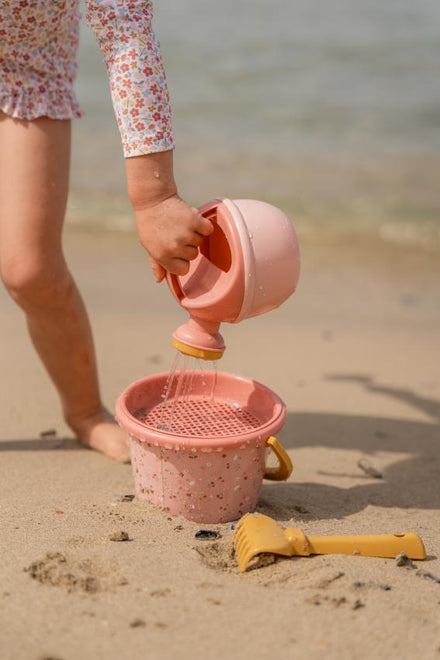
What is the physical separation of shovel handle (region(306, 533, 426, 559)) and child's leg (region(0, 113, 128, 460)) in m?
0.86

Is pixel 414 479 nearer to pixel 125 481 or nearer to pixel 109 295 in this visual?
pixel 125 481

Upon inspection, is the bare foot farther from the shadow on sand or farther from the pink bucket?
the shadow on sand

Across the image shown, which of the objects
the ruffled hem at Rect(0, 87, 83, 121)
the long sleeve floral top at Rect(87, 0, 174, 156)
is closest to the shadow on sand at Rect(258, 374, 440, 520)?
the long sleeve floral top at Rect(87, 0, 174, 156)

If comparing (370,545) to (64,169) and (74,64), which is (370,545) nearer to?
(64,169)

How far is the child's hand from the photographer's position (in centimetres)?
206

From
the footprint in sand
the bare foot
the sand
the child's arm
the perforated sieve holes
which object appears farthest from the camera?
the bare foot

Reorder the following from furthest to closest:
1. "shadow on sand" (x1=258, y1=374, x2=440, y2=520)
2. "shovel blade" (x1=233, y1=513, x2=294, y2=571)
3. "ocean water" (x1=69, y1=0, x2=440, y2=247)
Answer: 1. "ocean water" (x1=69, y1=0, x2=440, y2=247)
2. "shadow on sand" (x1=258, y1=374, x2=440, y2=520)
3. "shovel blade" (x1=233, y1=513, x2=294, y2=571)

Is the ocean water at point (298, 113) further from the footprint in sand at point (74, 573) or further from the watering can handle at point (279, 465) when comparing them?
the footprint in sand at point (74, 573)

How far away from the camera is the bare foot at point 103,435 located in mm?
2760

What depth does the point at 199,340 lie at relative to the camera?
7.02 ft

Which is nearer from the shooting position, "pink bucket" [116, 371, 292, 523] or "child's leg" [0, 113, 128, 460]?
"pink bucket" [116, 371, 292, 523]

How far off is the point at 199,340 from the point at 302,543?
51 cm

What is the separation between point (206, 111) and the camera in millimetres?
7391

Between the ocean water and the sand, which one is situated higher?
the ocean water
